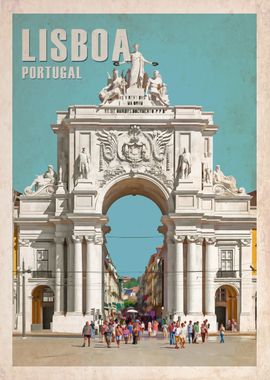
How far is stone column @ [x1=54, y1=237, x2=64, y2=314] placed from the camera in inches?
1379

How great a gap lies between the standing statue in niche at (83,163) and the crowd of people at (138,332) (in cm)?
488

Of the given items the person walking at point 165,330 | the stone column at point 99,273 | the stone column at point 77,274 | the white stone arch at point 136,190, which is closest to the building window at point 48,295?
the stone column at point 77,274

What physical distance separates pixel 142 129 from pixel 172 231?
3.74 metres

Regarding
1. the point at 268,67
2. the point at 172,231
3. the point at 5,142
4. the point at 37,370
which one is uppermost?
the point at 268,67

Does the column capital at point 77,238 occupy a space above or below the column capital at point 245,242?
above

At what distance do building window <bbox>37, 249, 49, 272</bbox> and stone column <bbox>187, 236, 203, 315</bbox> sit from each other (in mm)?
4704

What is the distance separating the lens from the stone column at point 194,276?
3531 cm

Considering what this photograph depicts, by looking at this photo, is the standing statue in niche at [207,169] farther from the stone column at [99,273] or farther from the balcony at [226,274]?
the stone column at [99,273]

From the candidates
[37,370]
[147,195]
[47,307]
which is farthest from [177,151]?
[37,370]

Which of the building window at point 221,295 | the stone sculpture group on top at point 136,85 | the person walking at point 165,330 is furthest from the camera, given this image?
the building window at point 221,295

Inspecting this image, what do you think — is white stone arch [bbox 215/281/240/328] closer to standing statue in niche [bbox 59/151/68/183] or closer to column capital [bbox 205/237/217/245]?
column capital [bbox 205/237/217/245]

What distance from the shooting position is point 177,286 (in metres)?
35.5

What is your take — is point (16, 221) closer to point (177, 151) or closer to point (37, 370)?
point (177, 151)

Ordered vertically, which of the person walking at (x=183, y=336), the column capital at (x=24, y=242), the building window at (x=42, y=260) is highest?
the column capital at (x=24, y=242)
